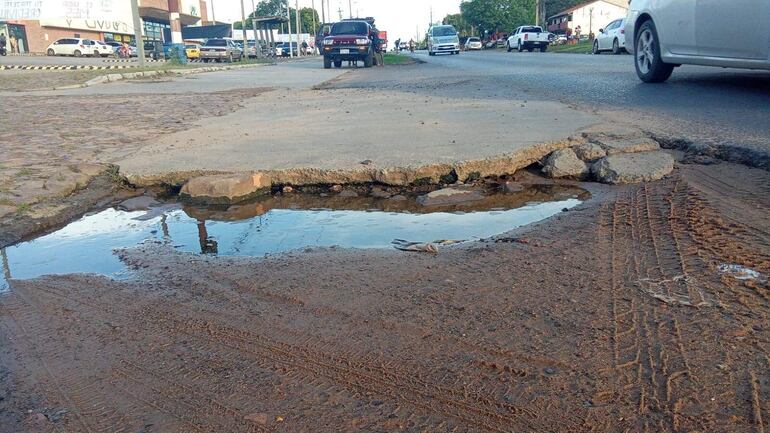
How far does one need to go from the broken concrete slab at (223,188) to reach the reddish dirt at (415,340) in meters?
1.20

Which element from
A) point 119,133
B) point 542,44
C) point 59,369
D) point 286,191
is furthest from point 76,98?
point 542,44

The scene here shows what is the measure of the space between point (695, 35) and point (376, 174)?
18.2 ft

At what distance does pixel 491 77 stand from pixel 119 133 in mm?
8906

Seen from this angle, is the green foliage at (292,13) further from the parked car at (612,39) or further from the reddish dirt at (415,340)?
the reddish dirt at (415,340)

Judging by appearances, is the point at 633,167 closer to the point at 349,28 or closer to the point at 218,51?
the point at 349,28

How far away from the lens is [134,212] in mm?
4445

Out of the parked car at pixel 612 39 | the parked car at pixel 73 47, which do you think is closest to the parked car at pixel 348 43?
the parked car at pixel 612 39

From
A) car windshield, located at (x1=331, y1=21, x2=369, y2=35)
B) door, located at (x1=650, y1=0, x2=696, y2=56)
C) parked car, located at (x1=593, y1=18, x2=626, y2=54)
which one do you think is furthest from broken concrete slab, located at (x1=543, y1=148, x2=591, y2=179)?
car windshield, located at (x1=331, y1=21, x2=369, y2=35)

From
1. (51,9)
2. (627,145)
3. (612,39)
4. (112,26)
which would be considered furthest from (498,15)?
(627,145)

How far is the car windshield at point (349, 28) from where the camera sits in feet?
84.2

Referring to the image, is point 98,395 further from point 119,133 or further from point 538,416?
point 119,133

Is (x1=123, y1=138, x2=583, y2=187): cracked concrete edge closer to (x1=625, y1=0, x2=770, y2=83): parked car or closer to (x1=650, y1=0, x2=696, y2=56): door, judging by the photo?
(x1=625, y1=0, x2=770, y2=83): parked car

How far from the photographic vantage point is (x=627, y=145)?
204 inches

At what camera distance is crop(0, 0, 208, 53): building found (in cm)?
5659
